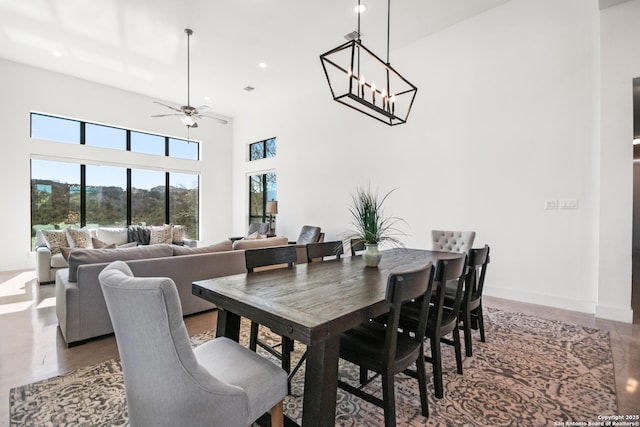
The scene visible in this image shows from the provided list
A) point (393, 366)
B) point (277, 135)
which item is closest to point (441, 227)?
point (393, 366)

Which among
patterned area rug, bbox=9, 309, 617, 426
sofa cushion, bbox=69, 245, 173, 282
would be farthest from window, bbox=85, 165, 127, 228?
patterned area rug, bbox=9, 309, 617, 426

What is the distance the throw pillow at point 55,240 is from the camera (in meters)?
4.85

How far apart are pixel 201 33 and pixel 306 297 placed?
15.6 ft

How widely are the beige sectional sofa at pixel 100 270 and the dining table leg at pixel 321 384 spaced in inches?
86.8

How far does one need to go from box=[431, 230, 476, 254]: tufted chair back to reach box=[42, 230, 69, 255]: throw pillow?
19.2 feet

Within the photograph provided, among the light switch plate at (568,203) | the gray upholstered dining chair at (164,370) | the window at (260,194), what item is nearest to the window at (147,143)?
the window at (260,194)

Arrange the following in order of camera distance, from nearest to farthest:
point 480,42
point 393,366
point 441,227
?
point 393,366 < point 480,42 < point 441,227

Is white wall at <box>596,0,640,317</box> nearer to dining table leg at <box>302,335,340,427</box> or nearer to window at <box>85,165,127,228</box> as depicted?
dining table leg at <box>302,335,340,427</box>

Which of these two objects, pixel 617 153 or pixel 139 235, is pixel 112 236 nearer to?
pixel 139 235

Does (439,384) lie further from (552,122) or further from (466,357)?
(552,122)

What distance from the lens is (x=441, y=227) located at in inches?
175

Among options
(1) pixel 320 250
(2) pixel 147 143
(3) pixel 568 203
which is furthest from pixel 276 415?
(2) pixel 147 143

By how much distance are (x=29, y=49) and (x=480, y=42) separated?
720 cm

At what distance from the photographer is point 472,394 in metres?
1.86
